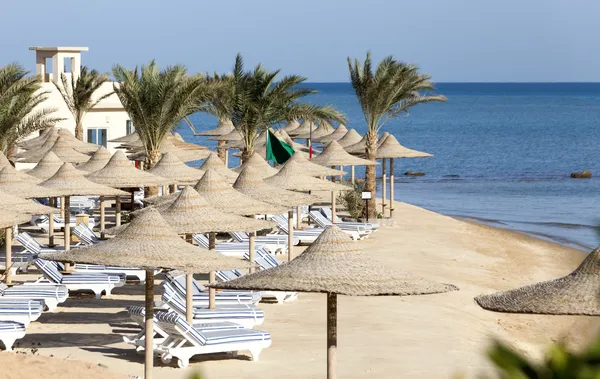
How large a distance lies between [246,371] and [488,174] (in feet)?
186

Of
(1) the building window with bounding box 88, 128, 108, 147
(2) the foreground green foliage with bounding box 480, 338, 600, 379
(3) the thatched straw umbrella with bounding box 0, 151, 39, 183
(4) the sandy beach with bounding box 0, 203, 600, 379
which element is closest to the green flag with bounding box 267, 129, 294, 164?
(4) the sandy beach with bounding box 0, 203, 600, 379

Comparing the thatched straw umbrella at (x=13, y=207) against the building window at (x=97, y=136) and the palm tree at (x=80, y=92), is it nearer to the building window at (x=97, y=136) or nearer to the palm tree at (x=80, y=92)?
the palm tree at (x=80, y=92)

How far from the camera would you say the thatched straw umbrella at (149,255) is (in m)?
10.2

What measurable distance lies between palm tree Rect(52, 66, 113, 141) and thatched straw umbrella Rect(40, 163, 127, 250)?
17.0 meters

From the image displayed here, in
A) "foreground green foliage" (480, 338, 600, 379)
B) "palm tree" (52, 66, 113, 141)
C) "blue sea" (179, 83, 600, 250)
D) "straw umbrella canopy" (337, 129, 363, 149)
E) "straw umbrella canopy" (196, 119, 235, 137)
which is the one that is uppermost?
"palm tree" (52, 66, 113, 141)

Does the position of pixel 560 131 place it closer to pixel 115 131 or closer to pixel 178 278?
pixel 115 131

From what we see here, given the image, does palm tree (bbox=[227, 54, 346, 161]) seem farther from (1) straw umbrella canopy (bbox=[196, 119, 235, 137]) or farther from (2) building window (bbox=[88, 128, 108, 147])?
(2) building window (bbox=[88, 128, 108, 147])

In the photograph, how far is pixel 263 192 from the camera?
60.3 ft

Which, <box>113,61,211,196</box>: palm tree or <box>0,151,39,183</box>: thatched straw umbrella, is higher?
<box>113,61,211,196</box>: palm tree

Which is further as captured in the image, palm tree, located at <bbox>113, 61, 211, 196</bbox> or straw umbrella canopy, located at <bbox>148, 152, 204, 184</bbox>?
palm tree, located at <bbox>113, 61, 211, 196</bbox>

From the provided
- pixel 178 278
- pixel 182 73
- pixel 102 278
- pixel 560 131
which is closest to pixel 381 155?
pixel 182 73

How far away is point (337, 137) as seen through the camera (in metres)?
38.3

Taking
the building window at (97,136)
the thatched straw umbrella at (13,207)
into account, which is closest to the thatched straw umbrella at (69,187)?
the thatched straw umbrella at (13,207)

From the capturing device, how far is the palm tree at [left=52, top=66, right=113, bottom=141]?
121 feet
